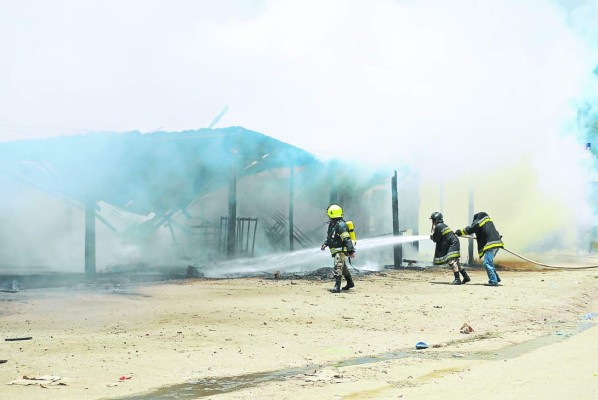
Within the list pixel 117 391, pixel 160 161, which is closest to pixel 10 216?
pixel 160 161

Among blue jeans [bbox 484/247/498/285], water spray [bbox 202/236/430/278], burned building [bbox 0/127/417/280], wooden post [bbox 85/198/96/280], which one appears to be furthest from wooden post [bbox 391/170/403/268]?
wooden post [bbox 85/198/96/280]

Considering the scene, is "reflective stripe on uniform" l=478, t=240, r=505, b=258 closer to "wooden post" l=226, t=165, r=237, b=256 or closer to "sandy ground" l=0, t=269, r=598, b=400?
"sandy ground" l=0, t=269, r=598, b=400

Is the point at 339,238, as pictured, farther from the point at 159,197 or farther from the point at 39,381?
the point at 39,381

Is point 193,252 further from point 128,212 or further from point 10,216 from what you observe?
point 10,216

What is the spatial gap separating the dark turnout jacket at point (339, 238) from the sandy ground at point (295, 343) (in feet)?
2.59

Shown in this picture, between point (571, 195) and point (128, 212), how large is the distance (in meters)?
16.1

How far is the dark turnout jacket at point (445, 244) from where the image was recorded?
15.1 metres

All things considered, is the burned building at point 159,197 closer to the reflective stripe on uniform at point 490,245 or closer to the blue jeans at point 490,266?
the reflective stripe on uniform at point 490,245

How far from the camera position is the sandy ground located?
572 cm

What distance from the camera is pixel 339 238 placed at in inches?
508

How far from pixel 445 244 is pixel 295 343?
7.88 metres

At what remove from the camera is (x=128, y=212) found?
18.7 metres

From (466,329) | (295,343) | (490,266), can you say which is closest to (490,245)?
(490,266)

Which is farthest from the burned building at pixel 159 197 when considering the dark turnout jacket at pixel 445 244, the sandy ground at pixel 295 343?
the dark turnout jacket at pixel 445 244
